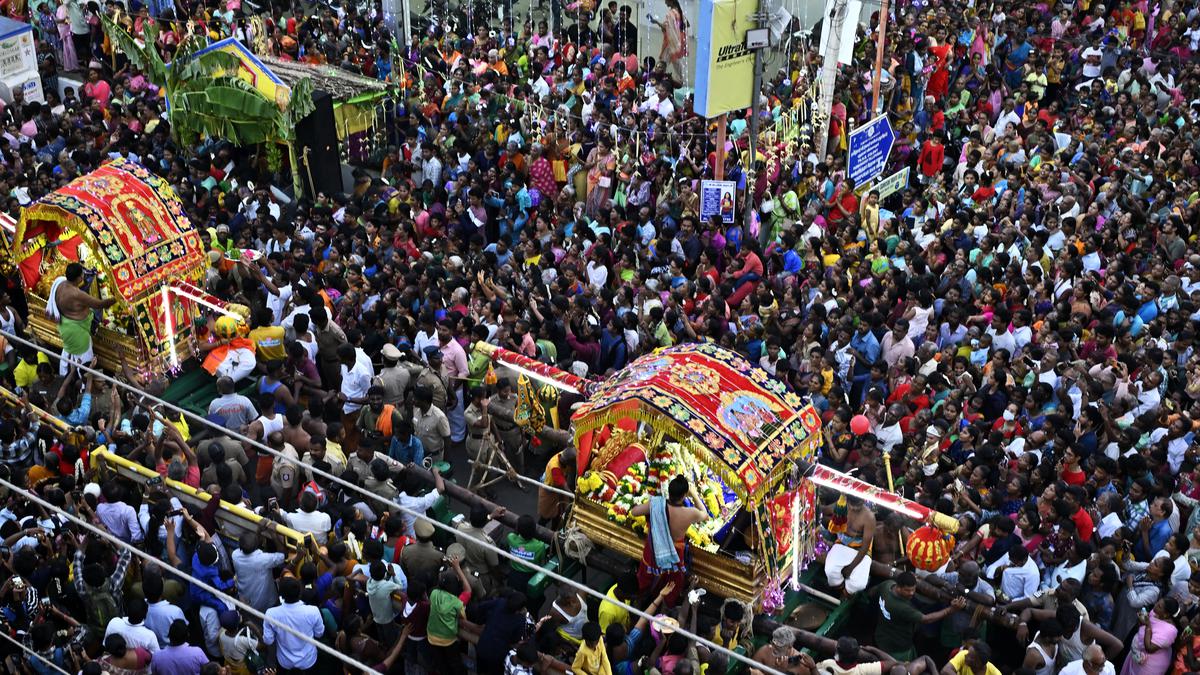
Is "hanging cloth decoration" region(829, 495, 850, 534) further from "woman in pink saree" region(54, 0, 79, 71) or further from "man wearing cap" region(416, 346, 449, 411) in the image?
"woman in pink saree" region(54, 0, 79, 71)

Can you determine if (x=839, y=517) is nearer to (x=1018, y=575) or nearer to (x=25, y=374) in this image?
(x=1018, y=575)

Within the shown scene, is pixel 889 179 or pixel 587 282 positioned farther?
pixel 889 179

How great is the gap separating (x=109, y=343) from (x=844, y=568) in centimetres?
782

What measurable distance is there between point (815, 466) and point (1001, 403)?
2.78 metres

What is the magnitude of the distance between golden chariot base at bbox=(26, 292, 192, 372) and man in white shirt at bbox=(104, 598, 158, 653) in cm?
483

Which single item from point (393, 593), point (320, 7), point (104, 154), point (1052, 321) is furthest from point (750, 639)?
point (320, 7)

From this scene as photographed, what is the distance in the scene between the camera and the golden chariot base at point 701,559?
11898mm

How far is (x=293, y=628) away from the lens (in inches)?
428

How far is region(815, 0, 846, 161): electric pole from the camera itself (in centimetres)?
1876

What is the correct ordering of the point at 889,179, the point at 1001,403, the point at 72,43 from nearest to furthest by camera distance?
the point at 1001,403 < the point at 889,179 < the point at 72,43

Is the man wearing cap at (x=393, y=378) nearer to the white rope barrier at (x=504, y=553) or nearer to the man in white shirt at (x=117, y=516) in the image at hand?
the white rope barrier at (x=504, y=553)

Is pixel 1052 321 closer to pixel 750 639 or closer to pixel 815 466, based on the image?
pixel 815 466

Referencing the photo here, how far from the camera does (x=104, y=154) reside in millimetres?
19766

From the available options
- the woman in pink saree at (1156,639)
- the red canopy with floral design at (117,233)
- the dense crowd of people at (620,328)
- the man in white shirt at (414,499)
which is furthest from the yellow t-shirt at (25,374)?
the woman in pink saree at (1156,639)
